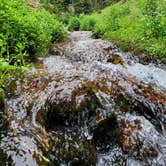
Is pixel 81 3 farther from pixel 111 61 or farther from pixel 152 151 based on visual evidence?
pixel 152 151

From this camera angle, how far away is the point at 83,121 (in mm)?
4910

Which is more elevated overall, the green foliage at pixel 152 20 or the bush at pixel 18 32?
the bush at pixel 18 32

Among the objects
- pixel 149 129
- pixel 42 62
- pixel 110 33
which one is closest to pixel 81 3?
pixel 110 33

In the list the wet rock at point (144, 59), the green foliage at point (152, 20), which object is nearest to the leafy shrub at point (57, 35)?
the green foliage at point (152, 20)

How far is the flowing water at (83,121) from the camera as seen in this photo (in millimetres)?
3965

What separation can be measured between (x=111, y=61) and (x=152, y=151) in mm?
4367

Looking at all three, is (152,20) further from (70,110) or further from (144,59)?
(70,110)

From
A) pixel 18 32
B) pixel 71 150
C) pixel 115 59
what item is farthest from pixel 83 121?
pixel 115 59

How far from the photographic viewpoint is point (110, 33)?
1270 cm

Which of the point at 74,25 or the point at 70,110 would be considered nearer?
the point at 70,110

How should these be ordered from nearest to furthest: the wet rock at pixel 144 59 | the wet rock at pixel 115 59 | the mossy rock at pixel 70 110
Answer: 1. the mossy rock at pixel 70 110
2. the wet rock at pixel 115 59
3. the wet rock at pixel 144 59

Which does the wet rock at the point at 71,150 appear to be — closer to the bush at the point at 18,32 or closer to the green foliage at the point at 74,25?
the bush at the point at 18,32

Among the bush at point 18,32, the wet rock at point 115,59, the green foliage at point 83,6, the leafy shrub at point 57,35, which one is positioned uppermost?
the bush at point 18,32

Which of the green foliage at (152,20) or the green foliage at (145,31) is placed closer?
the green foliage at (145,31)
